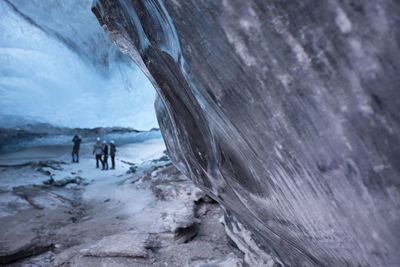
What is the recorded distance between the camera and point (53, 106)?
980 centimetres

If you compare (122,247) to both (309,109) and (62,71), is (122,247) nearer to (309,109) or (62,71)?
(309,109)

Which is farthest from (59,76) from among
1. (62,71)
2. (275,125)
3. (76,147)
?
(275,125)

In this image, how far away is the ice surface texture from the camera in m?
0.56

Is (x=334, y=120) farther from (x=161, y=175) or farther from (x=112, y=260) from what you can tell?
(x=161, y=175)

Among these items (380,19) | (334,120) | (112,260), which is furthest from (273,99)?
(112,260)

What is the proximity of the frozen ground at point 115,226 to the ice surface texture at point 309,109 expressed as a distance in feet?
4.19

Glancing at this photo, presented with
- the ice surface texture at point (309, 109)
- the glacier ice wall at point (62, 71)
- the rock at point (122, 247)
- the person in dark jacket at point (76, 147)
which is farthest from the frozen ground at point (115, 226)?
the glacier ice wall at point (62, 71)

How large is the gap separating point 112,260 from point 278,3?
225 centimetres

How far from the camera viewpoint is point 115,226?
308 centimetres

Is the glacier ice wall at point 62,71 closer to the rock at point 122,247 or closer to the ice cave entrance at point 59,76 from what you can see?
the ice cave entrance at point 59,76

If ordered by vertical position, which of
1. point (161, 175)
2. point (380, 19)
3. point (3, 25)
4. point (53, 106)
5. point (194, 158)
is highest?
point (3, 25)

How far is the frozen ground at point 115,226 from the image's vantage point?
210 centimetres

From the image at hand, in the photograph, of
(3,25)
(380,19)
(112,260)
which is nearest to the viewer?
(380,19)

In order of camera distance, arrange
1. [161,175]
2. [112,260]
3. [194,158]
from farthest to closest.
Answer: [161,175], [112,260], [194,158]
